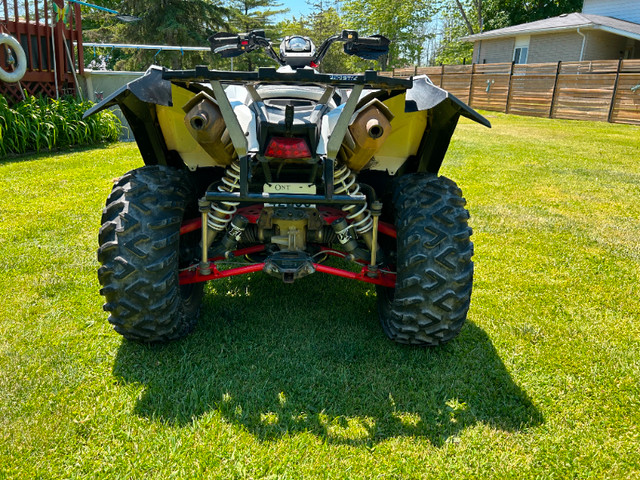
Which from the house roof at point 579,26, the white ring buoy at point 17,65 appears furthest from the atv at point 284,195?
the house roof at point 579,26

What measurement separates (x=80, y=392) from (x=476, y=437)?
200 cm

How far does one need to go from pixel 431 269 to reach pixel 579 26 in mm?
27649

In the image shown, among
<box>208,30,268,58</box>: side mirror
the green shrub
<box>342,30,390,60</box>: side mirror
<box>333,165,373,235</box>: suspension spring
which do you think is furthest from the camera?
the green shrub

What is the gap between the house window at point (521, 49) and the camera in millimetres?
29859

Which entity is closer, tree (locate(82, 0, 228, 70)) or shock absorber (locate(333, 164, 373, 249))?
shock absorber (locate(333, 164, 373, 249))

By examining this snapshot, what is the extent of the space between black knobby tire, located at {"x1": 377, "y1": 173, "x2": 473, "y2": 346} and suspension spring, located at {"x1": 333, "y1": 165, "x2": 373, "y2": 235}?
0.63ft

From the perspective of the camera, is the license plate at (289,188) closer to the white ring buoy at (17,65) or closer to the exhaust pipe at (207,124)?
the exhaust pipe at (207,124)

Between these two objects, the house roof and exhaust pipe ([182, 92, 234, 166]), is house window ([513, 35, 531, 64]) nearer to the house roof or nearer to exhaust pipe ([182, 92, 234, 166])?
the house roof

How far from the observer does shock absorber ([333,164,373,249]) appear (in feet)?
9.52

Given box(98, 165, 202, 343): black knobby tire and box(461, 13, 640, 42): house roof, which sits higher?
box(461, 13, 640, 42): house roof

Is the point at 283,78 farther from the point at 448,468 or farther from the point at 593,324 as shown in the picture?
the point at 593,324

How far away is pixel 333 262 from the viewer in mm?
4629

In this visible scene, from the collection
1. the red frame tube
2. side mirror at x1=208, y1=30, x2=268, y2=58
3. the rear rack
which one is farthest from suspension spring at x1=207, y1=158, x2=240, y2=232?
side mirror at x1=208, y1=30, x2=268, y2=58

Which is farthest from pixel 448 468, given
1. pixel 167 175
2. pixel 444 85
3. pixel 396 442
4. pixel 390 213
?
pixel 444 85
